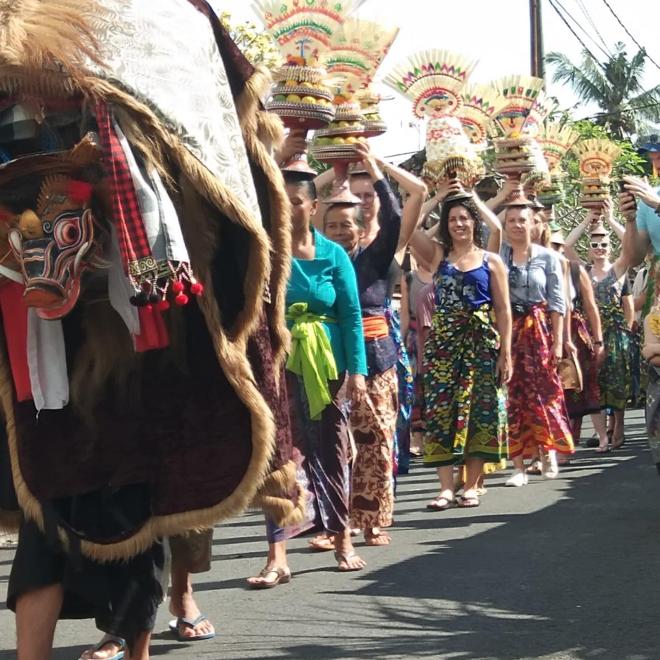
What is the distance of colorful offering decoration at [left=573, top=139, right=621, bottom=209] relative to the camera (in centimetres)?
1387

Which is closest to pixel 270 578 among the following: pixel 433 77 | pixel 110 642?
pixel 110 642

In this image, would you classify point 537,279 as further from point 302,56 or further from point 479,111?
point 302,56

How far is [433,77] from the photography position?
10.6m

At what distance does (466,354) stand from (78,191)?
19.2 ft

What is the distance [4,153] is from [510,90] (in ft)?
25.1

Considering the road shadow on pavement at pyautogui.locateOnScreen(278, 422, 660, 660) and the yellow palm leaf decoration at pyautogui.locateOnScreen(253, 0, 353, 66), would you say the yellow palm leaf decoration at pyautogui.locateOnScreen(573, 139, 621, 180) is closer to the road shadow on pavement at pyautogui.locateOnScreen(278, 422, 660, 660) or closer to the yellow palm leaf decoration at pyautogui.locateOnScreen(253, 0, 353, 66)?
the road shadow on pavement at pyautogui.locateOnScreen(278, 422, 660, 660)

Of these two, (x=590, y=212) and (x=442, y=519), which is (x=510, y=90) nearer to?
(x=590, y=212)

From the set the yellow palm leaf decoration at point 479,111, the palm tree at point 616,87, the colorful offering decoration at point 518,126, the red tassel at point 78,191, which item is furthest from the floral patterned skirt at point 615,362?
the palm tree at point 616,87

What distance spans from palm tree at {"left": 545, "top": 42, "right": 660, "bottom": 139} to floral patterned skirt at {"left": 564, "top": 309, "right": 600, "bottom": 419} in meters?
37.8

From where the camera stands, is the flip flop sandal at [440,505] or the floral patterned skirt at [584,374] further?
the floral patterned skirt at [584,374]

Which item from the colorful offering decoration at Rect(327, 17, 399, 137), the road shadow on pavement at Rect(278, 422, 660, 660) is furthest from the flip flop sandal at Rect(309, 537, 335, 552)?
the colorful offering decoration at Rect(327, 17, 399, 137)

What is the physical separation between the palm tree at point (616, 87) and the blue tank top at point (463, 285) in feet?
138

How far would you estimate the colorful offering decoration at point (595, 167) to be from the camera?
45.5 ft

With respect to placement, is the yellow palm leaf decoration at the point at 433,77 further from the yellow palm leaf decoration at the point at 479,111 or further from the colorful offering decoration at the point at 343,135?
the colorful offering decoration at the point at 343,135
